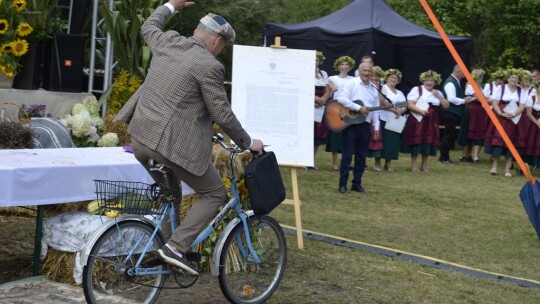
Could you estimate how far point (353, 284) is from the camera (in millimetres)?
7383

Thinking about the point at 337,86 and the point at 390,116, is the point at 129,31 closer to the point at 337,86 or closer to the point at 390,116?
the point at 337,86

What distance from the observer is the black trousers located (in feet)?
61.4

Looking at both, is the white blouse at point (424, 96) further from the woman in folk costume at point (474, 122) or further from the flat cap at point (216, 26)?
the flat cap at point (216, 26)

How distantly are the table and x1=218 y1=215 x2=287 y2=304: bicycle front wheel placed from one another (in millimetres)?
653

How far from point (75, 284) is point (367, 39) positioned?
49.5 ft

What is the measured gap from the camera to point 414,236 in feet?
32.5

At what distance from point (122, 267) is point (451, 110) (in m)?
14.1

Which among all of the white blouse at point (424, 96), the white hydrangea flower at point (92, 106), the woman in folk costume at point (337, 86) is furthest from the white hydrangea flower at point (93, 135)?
the white blouse at point (424, 96)

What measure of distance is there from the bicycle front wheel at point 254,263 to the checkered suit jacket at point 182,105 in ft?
2.85

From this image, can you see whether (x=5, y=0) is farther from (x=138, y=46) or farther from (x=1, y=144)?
(x=1, y=144)

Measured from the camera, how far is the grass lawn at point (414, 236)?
24.2ft

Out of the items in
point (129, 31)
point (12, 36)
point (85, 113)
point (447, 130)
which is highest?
point (129, 31)

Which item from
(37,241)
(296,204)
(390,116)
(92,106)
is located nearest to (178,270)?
(37,241)

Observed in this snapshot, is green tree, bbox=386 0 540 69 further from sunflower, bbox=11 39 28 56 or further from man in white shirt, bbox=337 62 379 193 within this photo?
sunflower, bbox=11 39 28 56
